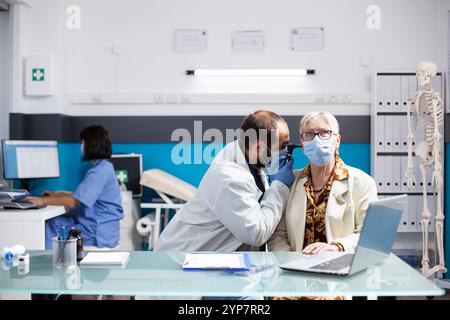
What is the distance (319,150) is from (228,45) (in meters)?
2.78

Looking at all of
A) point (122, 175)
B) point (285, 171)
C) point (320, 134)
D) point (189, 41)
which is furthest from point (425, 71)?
point (122, 175)

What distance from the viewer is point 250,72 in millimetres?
4691

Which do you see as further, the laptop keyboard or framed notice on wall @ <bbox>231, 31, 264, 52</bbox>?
framed notice on wall @ <bbox>231, 31, 264, 52</bbox>

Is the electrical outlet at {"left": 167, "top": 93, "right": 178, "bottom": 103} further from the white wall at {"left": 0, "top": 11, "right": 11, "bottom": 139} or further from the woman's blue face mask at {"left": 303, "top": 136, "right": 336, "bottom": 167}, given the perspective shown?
the woman's blue face mask at {"left": 303, "top": 136, "right": 336, "bottom": 167}

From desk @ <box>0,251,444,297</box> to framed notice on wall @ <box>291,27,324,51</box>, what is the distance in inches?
125

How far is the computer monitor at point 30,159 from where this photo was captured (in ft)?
12.7

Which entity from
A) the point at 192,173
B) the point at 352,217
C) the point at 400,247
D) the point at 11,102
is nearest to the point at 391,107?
the point at 400,247

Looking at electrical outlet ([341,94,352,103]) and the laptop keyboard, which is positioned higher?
electrical outlet ([341,94,352,103])

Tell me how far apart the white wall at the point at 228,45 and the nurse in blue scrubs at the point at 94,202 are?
1.39 m

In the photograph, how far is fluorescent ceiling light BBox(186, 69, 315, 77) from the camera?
15.2ft

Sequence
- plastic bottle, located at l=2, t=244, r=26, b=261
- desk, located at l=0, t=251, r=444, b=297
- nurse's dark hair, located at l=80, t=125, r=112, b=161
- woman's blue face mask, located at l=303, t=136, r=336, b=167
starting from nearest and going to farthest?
desk, located at l=0, t=251, r=444, b=297, plastic bottle, located at l=2, t=244, r=26, b=261, woman's blue face mask, located at l=303, t=136, r=336, b=167, nurse's dark hair, located at l=80, t=125, r=112, b=161

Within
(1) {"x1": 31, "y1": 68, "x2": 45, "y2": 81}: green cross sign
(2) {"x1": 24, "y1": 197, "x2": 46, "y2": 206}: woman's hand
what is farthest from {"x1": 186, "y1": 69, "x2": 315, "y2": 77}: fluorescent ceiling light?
(2) {"x1": 24, "y1": 197, "x2": 46, "y2": 206}: woman's hand

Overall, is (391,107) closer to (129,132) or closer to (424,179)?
(424,179)

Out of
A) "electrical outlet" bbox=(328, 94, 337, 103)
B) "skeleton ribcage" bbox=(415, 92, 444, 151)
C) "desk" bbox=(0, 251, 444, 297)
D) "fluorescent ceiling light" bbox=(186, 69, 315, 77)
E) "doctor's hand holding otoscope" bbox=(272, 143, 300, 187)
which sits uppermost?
"fluorescent ceiling light" bbox=(186, 69, 315, 77)
